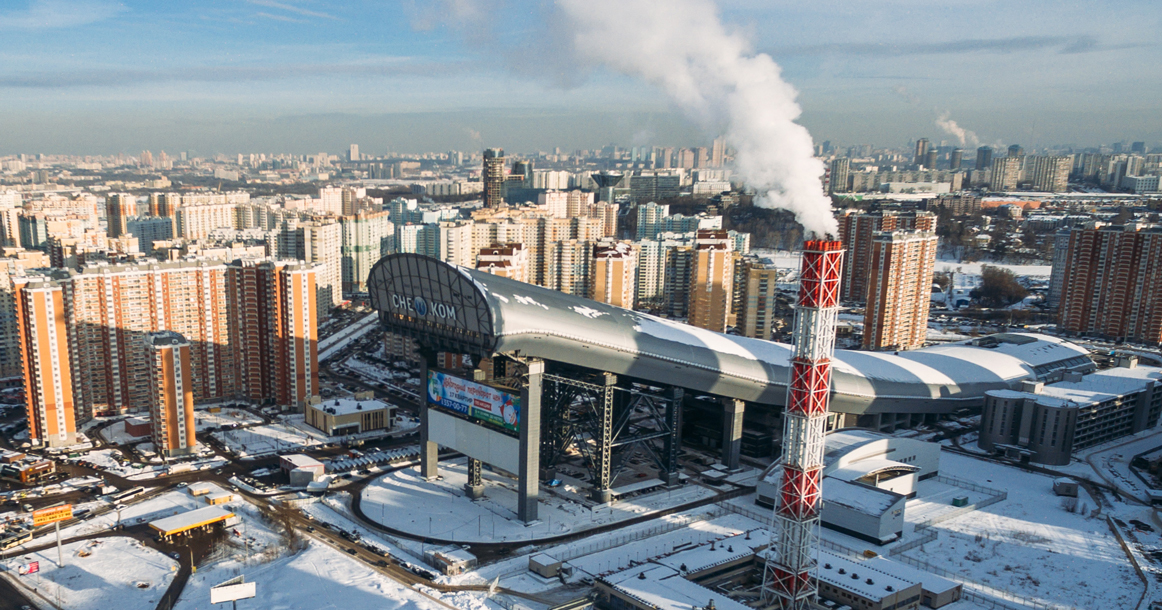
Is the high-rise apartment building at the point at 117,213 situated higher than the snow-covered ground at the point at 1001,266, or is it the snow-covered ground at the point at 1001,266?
the high-rise apartment building at the point at 117,213

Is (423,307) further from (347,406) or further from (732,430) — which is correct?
(347,406)

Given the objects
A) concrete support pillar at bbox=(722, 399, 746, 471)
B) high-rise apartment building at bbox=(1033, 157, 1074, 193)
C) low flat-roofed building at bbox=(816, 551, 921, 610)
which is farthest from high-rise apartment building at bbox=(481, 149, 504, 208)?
low flat-roofed building at bbox=(816, 551, 921, 610)

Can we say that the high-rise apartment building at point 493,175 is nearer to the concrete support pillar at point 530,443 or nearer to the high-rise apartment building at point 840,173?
the high-rise apartment building at point 840,173

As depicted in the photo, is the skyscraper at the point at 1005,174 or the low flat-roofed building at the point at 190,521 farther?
the skyscraper at the point at 1005,174

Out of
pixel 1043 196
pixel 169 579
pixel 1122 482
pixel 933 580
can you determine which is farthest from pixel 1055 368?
pixel 1043 196

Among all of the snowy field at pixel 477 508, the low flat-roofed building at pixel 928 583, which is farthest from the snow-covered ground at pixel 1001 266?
the low flat-roofed building at pixel 928 583

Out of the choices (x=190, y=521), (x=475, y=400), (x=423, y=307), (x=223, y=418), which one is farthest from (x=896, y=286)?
(x=190, y=521)

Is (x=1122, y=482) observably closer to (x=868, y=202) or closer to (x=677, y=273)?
(x=677, y=273)
